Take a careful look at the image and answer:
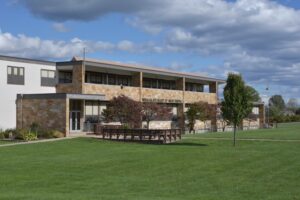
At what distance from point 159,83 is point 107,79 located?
12464mm

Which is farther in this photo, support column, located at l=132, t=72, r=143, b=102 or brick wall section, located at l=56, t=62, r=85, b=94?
support column, located at l=132, t=72, r=143, b=102

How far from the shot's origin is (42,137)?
1694 inches

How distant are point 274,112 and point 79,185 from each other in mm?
116158

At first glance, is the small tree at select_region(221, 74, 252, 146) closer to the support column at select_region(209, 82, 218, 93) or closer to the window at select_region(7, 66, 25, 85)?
the window at select_region(7, 66, 25, 85)

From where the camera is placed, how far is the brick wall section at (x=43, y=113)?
45.6 metres

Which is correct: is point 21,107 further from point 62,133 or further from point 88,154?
point 88,154

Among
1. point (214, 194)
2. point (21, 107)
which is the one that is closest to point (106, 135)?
point (21, 107)

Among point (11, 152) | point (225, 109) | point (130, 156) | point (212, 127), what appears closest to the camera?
point (130, 156)

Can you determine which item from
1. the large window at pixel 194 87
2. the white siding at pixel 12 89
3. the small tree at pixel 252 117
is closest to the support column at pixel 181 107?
the large window at pixel 194 87

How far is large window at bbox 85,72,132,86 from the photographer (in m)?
56.6

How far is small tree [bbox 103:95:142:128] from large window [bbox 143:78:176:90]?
1644 cm

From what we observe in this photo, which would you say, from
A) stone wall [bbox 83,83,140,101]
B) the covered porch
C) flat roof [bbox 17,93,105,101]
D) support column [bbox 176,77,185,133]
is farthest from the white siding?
support column [bbox 176,77,185,133]

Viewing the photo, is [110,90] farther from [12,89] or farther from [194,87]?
[194,87]

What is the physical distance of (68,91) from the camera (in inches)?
2035
